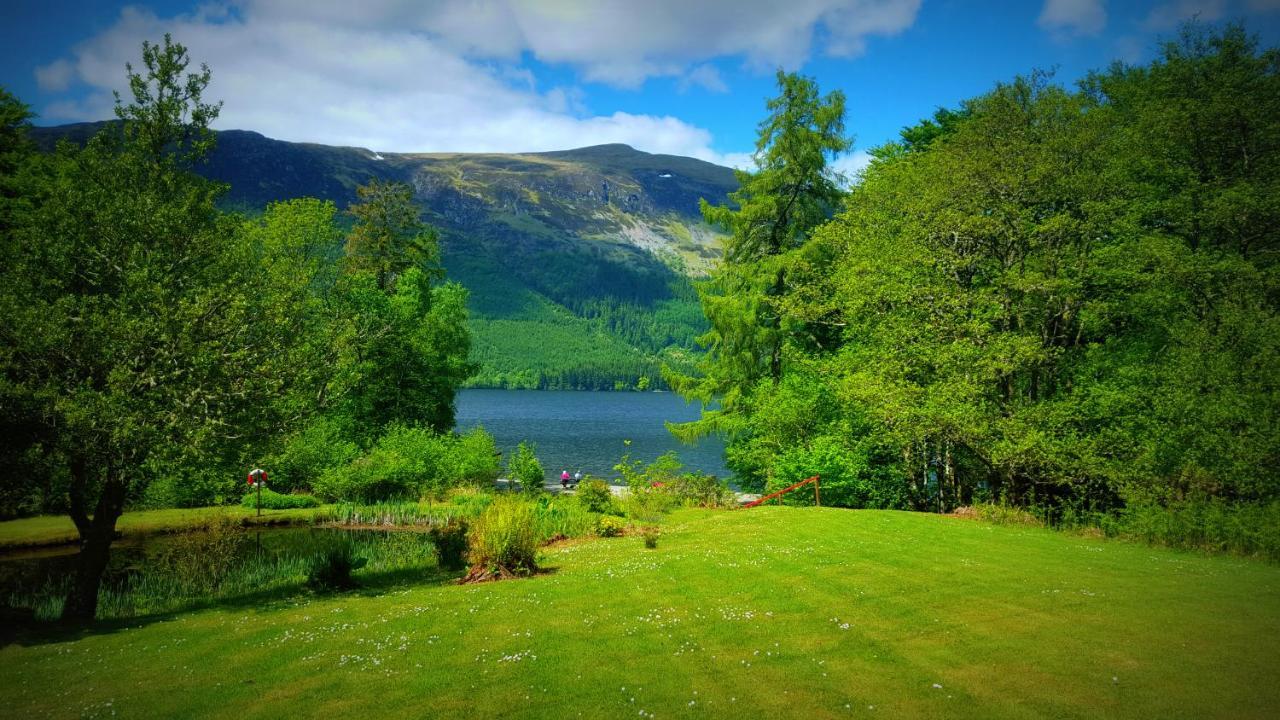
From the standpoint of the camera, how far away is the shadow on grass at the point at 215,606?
512 inches

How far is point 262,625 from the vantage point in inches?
502

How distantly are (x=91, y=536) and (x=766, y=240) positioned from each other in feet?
101

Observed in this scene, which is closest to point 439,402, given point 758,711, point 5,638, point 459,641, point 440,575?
point 440,575

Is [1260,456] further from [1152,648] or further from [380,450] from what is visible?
[380,450]

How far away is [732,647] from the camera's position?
10.1 m

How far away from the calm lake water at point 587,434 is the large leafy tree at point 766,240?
873cm

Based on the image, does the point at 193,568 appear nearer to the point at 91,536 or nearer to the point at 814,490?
the point at 91,536

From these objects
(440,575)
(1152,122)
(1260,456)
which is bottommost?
(440,575)

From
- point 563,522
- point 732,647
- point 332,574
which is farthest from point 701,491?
point 732,647

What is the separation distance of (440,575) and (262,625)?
6.24m

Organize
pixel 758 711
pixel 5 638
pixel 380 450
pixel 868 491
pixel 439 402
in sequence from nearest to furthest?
pixel 758 711 → pixel 5 638 → pixel 868 491 → pixel 380 450 → pixel 439 402

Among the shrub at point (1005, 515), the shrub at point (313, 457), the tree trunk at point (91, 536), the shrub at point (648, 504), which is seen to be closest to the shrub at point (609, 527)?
the shrub at point (648, 504)

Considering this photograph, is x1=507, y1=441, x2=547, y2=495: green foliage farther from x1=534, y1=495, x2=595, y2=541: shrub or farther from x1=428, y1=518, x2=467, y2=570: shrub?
x1=428, y1=518, x2=467, y2=570: shrub

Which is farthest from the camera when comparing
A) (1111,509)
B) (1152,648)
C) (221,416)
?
(1111,509)
